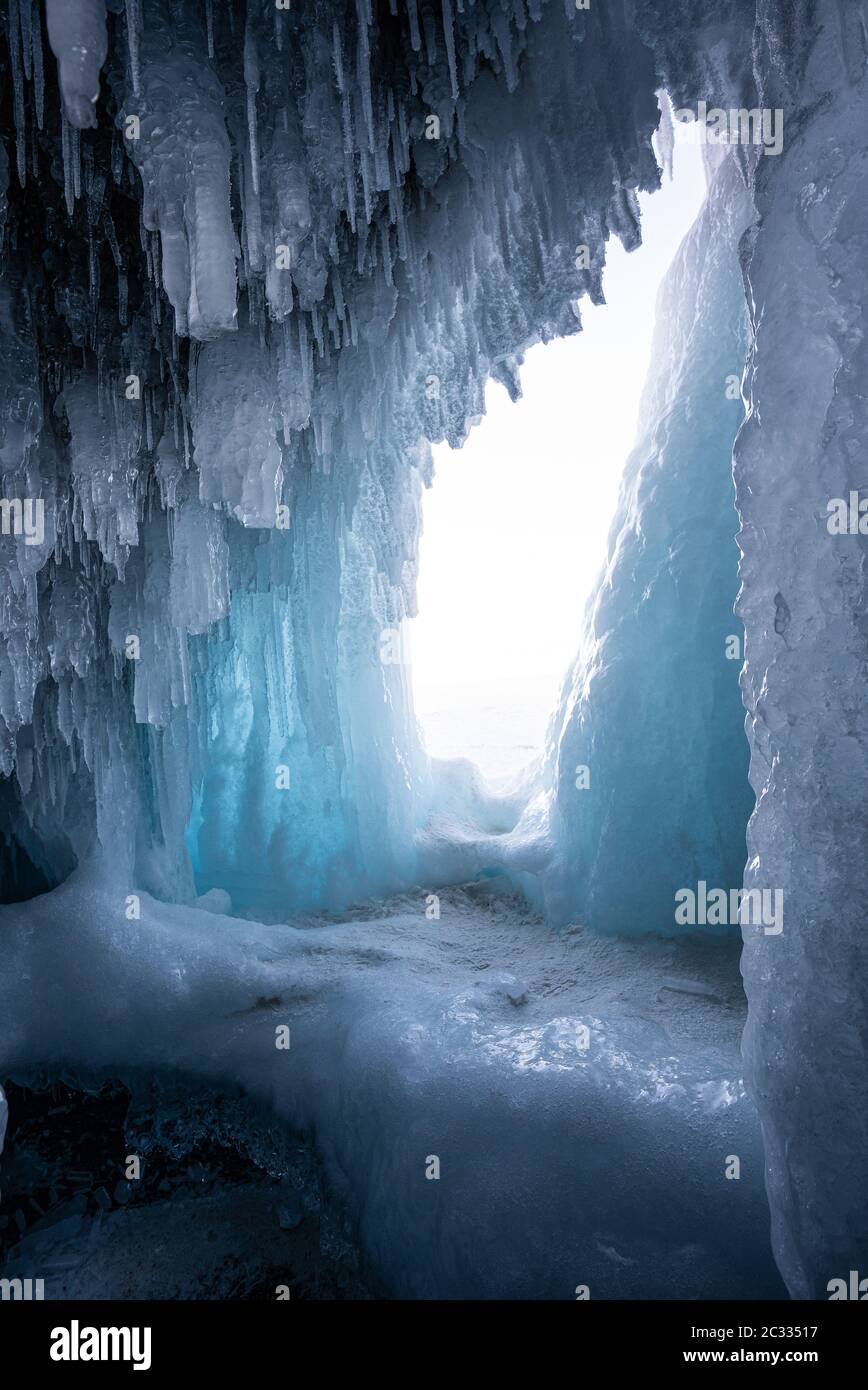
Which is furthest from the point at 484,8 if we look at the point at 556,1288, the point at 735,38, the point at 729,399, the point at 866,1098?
the point at 556,1288

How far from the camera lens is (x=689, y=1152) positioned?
3354 millimetres

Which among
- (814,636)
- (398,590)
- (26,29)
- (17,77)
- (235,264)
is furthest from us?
(398,590)

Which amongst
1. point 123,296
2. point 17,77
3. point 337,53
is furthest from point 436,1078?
point 17,77

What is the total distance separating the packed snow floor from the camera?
3.17 meters

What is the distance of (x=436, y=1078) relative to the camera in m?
4.01

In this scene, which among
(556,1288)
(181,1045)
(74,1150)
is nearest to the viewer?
(556,1288)

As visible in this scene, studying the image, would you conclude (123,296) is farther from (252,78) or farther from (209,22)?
(209,22)

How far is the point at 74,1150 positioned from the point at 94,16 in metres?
5.85

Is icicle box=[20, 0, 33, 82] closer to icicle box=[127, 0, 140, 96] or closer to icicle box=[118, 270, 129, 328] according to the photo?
icicle box=[127, 0, 140, 96]

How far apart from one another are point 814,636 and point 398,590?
22.3ft

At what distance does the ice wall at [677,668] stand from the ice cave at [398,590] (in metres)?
0.05

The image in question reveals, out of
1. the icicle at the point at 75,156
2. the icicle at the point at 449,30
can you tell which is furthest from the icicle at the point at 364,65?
the icicle at the point at 75,156
